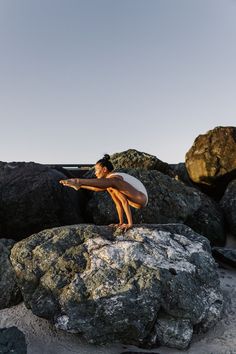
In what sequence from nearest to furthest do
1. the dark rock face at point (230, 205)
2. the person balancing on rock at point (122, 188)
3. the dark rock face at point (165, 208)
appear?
1. the person balancing on rock at point (122, 188)
2. the dark rock face at point (165, 208)
3. the dark rock face at point (230, 205)

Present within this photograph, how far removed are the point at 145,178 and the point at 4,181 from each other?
8.48 ft

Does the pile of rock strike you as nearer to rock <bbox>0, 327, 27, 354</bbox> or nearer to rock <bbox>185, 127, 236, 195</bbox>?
rock <bbox>0, 327, 27, 354</bbox>

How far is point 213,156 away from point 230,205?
5.20 ft

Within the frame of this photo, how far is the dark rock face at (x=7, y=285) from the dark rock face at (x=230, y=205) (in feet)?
16.5

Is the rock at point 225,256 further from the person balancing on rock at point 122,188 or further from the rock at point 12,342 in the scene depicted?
the rock at point 12,342

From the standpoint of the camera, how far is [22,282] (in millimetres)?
5883

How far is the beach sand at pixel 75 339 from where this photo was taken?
5539 mm

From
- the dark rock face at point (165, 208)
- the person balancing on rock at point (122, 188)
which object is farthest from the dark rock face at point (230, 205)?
the person balancing on rock at point (122, 188)

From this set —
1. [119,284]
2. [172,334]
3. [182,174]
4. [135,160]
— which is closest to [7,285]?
[119,284]

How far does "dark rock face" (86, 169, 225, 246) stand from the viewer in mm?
8445

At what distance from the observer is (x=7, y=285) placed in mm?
6441

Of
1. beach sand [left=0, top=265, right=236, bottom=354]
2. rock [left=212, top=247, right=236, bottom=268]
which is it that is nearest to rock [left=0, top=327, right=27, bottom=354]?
beach sand [left=0, top=265, right=236, bottom=354]

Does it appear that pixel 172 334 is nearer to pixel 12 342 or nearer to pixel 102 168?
pixel 12 342

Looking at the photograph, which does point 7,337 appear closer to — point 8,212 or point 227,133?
point 8,212
